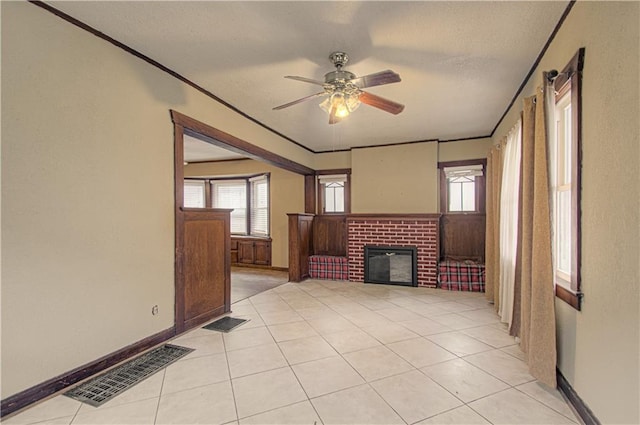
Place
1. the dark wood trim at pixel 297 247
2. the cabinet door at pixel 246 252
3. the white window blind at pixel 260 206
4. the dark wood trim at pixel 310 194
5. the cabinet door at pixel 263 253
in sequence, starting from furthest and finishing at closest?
the cabinet door at pixel 246 252 → the white window blind at pixel 260 206 → the cabinet door at pixel 263 253 → the dark wood trim at pixel 310 194 → the dark wood trim at pixel 297 247

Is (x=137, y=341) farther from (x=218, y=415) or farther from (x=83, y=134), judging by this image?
(x=83, y=134)

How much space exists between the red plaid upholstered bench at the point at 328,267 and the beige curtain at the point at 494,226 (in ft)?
7.93

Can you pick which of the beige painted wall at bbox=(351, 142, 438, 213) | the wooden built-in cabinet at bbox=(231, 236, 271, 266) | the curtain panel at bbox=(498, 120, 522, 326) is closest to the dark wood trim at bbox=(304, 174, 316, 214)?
the beige painted wall at bbox=(351, 142, 438, 213)

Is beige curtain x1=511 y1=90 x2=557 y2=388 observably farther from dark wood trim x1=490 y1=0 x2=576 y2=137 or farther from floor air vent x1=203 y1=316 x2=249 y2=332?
floor air vent x1=203 y1=316 x2=249 y2=332

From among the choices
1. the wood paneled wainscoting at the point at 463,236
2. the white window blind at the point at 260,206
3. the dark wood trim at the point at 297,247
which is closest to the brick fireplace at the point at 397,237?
the wood paneled wainscoting at the point at 463,236

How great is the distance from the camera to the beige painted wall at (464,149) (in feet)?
17.0

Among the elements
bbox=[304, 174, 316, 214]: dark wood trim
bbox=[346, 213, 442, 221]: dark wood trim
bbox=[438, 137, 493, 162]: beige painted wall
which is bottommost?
bbox=[346, 213, 442, 221]: dark wood trim

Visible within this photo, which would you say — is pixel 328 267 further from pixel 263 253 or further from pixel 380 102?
pixel 380 102

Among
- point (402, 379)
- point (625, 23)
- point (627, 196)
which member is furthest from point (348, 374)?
→ point (625, 23)

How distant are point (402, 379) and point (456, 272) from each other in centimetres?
322

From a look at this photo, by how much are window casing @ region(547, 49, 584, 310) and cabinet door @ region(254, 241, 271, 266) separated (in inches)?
216

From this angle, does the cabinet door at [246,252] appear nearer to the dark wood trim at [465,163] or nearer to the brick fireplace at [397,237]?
the brick fireplace at [397,237]

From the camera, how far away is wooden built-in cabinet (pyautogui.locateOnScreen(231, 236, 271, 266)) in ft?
22.7

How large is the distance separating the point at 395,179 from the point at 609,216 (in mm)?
4134
